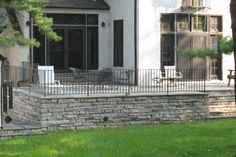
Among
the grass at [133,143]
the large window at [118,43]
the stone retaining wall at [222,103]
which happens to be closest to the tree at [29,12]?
the grass at [133,143]

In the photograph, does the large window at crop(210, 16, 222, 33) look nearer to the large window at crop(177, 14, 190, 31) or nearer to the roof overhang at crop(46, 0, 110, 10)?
the large window at crop(177, 14, 190, 31)

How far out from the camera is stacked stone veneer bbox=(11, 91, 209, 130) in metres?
15.9

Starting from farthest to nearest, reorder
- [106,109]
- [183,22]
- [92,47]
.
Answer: [92,47]
[183,22]
[106,109]

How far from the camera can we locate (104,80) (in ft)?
75.6

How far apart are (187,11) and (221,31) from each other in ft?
6.45

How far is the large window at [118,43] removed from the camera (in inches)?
1013

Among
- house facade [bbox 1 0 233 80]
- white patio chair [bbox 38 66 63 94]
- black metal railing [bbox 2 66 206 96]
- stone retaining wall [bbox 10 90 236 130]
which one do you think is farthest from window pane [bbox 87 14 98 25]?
stone retaining wall [bbox 10 90 236 130]

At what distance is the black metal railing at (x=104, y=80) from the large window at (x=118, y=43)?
1.77 m

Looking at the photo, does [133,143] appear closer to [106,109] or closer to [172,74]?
[106,109]

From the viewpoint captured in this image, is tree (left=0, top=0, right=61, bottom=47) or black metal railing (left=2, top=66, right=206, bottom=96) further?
tree (left=0, top=0, right=61, bottom=47)

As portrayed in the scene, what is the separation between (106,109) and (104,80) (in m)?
6.48

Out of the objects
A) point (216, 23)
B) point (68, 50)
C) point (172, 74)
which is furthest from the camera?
point (216, 23)

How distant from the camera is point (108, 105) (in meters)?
16.6

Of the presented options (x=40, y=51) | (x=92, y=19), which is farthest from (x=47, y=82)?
(x=92, y=19)
